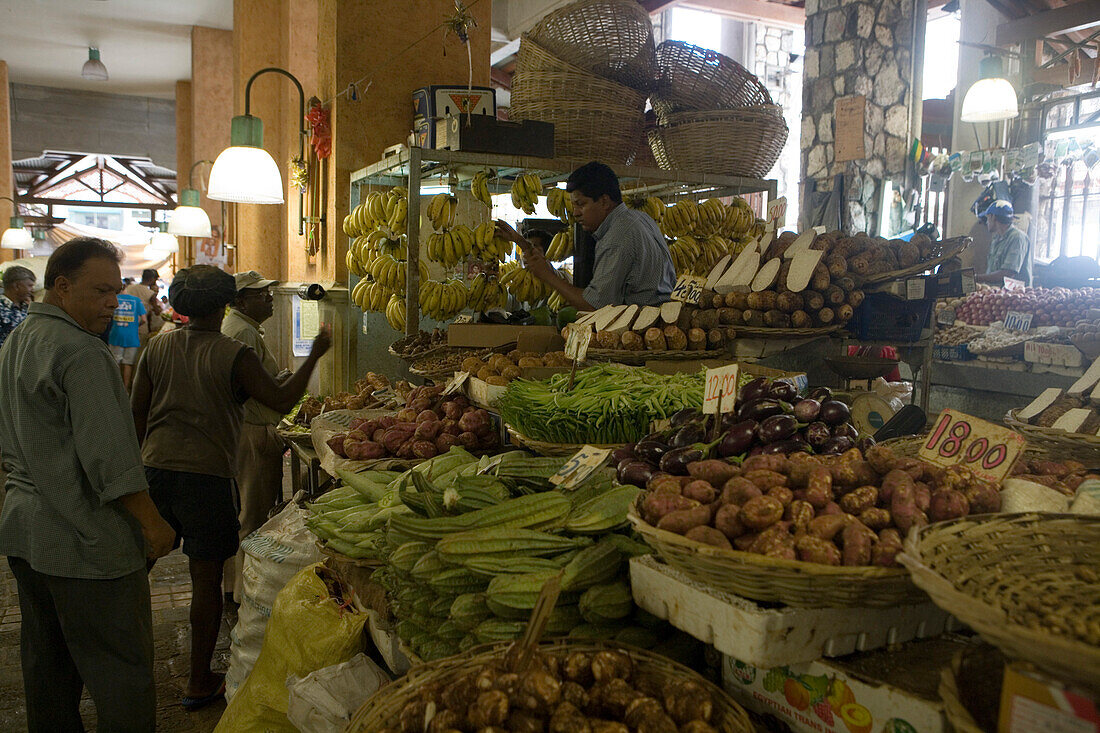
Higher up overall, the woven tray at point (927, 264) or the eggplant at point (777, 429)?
the woven tray at point (927, 264)

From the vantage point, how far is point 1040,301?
638 centimetres

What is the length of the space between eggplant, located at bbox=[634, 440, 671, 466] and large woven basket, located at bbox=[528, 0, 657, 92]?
11.2ft

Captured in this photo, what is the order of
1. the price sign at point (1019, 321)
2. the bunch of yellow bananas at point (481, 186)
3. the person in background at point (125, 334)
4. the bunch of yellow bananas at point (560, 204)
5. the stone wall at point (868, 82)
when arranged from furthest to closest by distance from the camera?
1. the person in background at point (125, 334)
2. the stone wall at point (868, 82)
3. the price sign at point (1019, 321)
4. the bunch of yellow bananas at point (560, 204)
5. the bunch of yellow bananas at point (481, 186)

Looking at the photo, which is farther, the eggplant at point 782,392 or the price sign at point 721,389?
the eggplant at point 782,392

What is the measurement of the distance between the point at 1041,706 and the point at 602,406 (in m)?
1.63

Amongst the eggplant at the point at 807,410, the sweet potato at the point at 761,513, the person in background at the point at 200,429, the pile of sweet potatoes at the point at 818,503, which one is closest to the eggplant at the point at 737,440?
the eggplant at the point at 807,410

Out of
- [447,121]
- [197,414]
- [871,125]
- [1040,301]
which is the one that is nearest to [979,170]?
[871,125]

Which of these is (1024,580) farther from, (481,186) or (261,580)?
(481,186)

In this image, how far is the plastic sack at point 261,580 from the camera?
313 cm

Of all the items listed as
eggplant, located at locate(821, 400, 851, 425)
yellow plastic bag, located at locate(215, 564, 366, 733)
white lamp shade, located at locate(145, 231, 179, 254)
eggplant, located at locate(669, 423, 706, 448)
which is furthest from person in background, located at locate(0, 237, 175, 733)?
white lamp shade, located at locate(145, 231, 179, 254)

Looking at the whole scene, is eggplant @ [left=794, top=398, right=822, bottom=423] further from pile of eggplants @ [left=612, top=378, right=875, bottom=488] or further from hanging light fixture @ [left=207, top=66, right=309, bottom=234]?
hanging light fixture @ [left=207, top=66, right=309, bottom=234]

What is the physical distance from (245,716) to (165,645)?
1.82 metres

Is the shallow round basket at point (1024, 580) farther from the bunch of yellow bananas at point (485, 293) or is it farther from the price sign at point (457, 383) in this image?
the bunch of yellow bananas at point (485, 293)

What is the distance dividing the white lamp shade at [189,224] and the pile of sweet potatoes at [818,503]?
7.83 m
